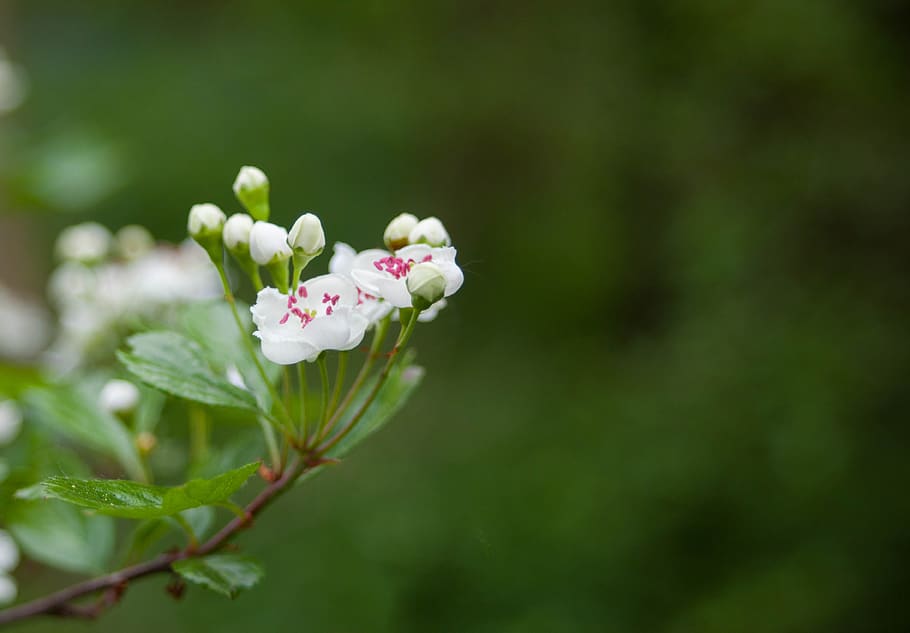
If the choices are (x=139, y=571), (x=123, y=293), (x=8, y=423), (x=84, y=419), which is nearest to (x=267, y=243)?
(x=139, y=571)

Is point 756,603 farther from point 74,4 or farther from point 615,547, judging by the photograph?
point 74,4

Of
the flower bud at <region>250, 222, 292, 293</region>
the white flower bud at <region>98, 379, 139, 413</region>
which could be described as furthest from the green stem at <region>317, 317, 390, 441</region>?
the white flower bud at <region>98, 379, 139, 413</region>

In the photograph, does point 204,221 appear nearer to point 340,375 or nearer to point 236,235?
point 236,235

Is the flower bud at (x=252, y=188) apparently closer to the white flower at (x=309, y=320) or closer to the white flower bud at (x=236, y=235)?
the white flower bud at (x=236, y=235)

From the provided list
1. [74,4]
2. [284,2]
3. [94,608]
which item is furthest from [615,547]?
[74,4]

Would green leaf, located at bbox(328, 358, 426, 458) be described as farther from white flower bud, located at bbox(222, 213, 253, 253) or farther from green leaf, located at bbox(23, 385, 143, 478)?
green leaf, located at bbox(23, 385, 143, 478)

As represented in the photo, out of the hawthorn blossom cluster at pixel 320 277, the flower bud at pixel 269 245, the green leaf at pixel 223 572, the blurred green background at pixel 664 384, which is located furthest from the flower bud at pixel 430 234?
the blurred green background at pixel 664 384
